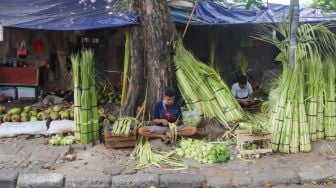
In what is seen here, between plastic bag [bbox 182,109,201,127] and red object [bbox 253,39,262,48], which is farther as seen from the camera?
red object [bbox 253,39,262,48]

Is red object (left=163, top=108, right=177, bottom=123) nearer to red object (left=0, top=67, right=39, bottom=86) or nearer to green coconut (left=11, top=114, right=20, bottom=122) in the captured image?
green coconut (left=11, top=114, right=20, bottom=122)

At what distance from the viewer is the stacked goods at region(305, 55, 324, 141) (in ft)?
22.4

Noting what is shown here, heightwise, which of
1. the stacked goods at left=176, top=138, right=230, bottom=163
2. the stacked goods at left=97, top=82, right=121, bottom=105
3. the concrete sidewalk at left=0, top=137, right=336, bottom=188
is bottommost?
the concrete sidewalk at left=0, top=137, right=336, bottom=188

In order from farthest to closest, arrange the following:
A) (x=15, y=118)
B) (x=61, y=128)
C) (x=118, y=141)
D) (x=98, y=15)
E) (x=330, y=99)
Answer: (x=98, y=15) < (x=15, y=118) < (x=61, y=128) < (x=330, y=99) < (x=118, y=141)

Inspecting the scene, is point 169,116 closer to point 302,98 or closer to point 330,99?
point 302,98

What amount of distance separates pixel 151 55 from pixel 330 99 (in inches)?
130

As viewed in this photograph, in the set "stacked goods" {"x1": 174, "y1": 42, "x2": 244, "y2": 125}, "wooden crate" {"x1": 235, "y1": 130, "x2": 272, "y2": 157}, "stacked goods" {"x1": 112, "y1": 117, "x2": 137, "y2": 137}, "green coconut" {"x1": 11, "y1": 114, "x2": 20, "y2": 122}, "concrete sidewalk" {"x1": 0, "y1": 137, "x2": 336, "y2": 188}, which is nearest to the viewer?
"concrete sidewalk" {"x1": 0, "y1": 137, "x2": 336, "y2": 188}

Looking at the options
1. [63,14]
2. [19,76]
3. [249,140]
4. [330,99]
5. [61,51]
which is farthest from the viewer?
[61,51]

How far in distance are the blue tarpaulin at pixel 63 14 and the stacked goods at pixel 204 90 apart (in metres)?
1.28

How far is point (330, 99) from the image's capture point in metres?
7.00

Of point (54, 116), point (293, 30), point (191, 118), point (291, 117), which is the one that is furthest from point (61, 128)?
point (293, 30)

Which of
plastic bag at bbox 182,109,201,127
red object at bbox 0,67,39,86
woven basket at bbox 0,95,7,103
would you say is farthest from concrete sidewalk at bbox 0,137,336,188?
red object at bbox 0,67,39,86

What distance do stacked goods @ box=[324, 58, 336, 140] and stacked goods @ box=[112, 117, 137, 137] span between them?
334cm

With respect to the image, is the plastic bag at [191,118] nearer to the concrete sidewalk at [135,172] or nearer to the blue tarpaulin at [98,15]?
the concrete sidewalk at [135,172]
